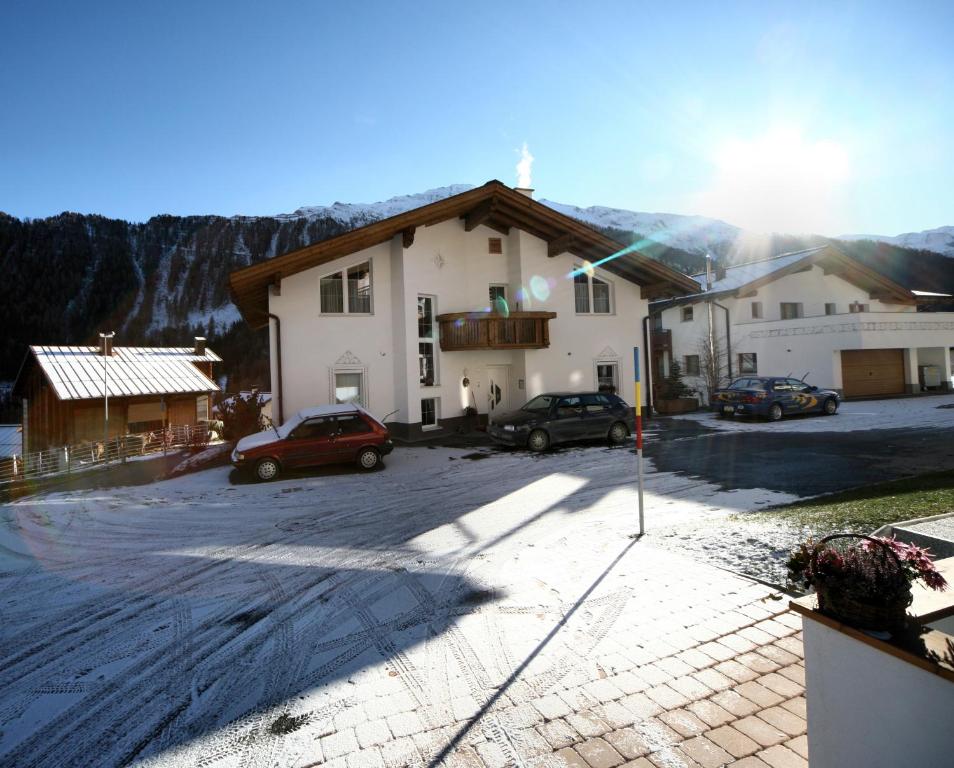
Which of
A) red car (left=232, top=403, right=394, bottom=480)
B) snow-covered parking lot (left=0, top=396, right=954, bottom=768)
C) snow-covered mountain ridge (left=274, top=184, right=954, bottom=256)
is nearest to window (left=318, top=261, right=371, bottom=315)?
red car (left=232, top=403, right=394, bottom=480)

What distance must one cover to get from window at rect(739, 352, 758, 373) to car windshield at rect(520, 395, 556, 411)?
18.6 metres

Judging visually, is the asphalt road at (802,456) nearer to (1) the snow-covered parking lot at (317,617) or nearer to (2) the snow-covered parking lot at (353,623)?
(2) the snow-covered parking lot at (353,623)

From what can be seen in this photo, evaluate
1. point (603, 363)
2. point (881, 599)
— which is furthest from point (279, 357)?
point (881, 599)

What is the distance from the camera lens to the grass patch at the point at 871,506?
20.7ft

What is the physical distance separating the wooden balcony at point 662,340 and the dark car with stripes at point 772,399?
1299cm

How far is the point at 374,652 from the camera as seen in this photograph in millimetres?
4281

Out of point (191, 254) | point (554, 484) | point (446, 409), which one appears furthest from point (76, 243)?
point (554, 484)

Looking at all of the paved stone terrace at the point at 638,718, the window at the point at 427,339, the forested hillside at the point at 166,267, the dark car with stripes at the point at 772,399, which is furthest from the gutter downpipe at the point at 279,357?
the forested hillside at the point at 166,267

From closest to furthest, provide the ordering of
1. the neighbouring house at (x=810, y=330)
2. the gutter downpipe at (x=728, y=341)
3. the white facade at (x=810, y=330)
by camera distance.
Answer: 1. the white facade at (x=810, y=330)
2. the neighbouring house at (x=810, y=330)
3. the gutter downpipe at (x=728, y=341)

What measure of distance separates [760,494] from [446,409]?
11558 millimetres

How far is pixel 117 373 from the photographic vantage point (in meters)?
27.3

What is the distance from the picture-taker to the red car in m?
11.6

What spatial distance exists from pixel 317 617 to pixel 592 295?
1794cm

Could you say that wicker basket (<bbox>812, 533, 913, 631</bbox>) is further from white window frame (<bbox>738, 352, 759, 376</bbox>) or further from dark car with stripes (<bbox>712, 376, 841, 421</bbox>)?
white window frame (<bbox>738, 352, 759, 376</bbox>)
